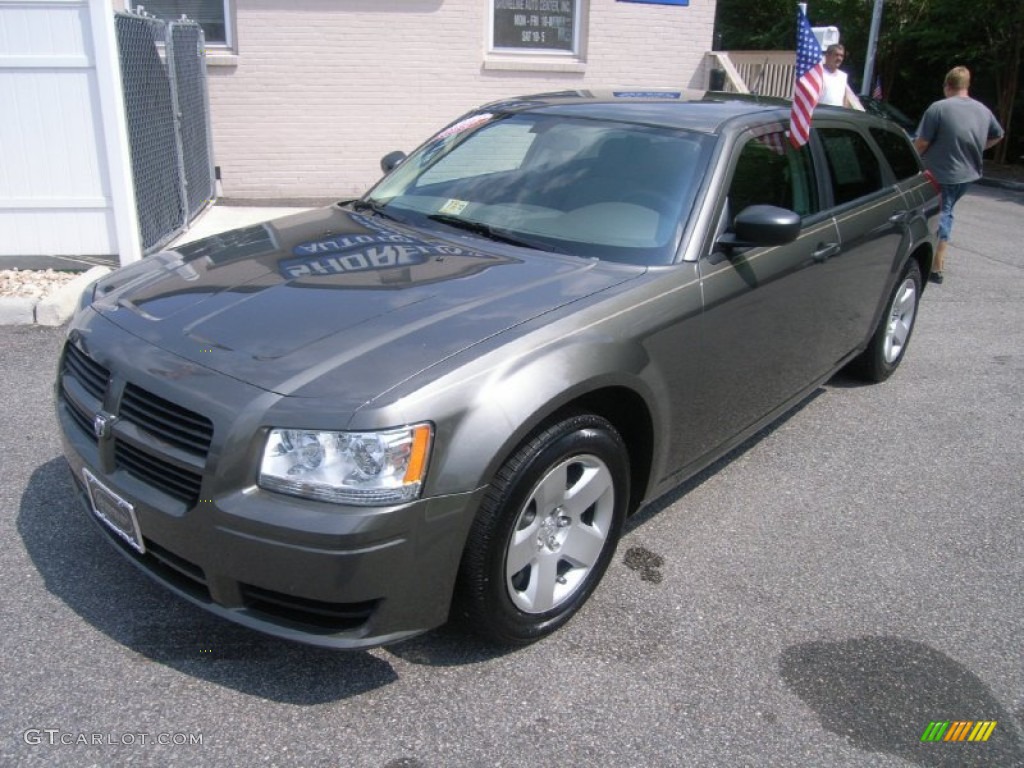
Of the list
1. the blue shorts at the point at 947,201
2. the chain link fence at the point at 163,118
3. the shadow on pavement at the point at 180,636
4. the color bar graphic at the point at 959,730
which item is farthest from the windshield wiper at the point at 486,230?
the blue shorts at the point at 947,201

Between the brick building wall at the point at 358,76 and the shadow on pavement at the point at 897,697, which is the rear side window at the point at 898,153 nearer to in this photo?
the shadow on pavement at the point at 897,697

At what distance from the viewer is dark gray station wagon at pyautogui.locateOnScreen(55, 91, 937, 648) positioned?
242 centimetres

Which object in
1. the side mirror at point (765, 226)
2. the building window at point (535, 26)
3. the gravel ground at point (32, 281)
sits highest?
the building window at point (535, 26)

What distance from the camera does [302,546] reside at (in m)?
2.37

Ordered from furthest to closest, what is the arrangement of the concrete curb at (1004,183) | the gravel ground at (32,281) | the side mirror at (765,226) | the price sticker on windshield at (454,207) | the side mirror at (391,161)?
the concrete curb at (1004,183)
the gravel ground at (32,281)
the side mirror at (391,161)
the price sticker on windshield at (454,207)
the side mirror at (765,226)

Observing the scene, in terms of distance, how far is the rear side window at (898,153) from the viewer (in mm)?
5254

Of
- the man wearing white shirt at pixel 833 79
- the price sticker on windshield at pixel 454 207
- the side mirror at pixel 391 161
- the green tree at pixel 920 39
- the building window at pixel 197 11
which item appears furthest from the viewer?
the green tree at pixel 920 39

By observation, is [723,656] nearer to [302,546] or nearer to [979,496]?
[302,546]

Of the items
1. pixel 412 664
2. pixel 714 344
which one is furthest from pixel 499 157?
pixel 412 664

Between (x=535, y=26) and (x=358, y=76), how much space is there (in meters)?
2.21

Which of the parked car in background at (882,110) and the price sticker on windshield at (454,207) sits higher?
the price sticker on windshield at (454,207)

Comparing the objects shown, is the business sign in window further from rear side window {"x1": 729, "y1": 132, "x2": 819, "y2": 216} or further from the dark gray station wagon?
rear side window {"x1": 729, "y1": 132, "x2": 819, "y2": 216}

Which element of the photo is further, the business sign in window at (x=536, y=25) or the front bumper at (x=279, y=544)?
the business sign in window at (x=536, y=25)

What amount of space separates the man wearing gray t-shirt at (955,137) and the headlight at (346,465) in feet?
23.2
